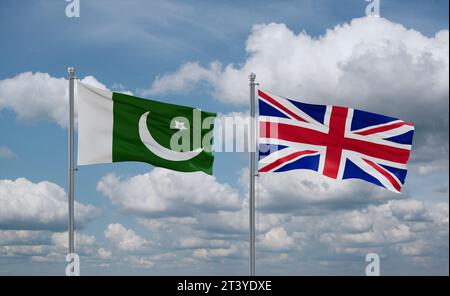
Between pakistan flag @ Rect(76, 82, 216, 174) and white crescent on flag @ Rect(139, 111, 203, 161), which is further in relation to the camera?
white crescent on flag @ Rect(139, 111, 203, 161)

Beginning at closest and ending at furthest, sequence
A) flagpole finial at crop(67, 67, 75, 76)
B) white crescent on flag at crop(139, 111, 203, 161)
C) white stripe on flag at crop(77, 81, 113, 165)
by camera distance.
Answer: white stripe on flag at crop(77, 81, 113, 165), flagpole finial at crop(67, 67, 75, 76), white crescent on flag at crop(139, 111, 203, 161)

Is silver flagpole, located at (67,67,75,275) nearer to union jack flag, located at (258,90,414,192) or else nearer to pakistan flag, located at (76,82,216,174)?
pakistan flag, located at (76,82,216,174)

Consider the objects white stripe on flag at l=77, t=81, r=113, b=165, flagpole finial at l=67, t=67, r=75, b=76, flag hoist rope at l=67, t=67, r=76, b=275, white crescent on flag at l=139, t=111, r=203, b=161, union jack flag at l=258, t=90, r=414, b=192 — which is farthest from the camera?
union jack flag at l=258, t=90, r=414, b=192

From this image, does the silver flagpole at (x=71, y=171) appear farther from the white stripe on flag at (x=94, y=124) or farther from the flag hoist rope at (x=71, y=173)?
the white stripe on flag at (x=94, y=124)

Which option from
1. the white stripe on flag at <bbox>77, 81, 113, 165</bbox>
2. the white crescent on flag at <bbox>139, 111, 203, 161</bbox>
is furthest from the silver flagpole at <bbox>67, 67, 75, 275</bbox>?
the white crescent on flag at <bbox>139, 111, 203, 161</bbox>
